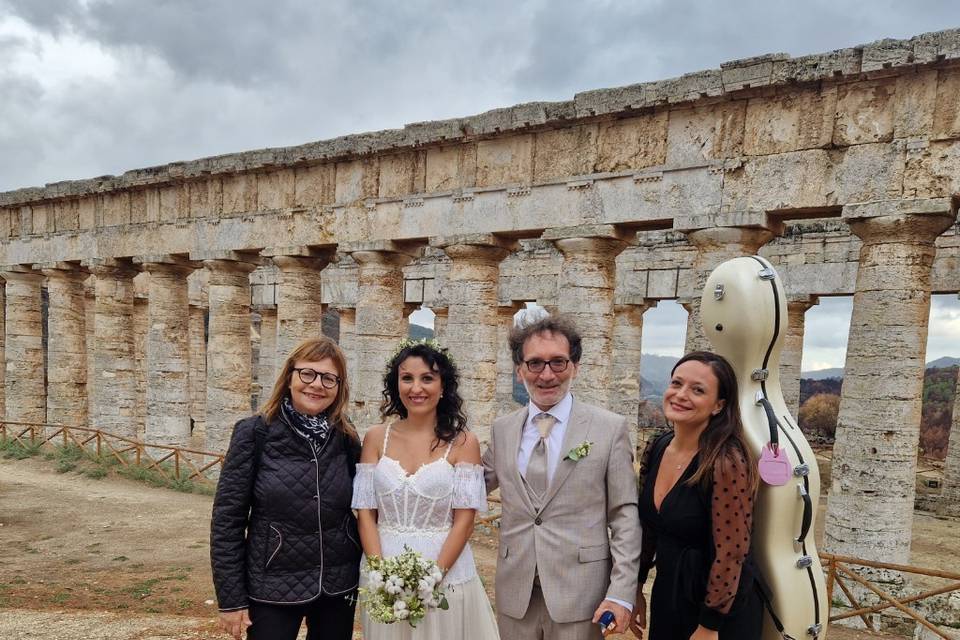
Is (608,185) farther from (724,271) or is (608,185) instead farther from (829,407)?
(829,407)

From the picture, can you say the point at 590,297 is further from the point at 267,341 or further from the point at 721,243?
the point at 267,341

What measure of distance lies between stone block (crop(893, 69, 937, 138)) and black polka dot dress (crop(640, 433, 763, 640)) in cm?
753

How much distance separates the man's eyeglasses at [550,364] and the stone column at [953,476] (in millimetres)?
16039

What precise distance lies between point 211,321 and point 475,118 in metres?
8.28

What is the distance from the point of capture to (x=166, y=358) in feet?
55.1

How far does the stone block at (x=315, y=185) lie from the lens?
14.1 meters

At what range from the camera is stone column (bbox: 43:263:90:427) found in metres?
19.3

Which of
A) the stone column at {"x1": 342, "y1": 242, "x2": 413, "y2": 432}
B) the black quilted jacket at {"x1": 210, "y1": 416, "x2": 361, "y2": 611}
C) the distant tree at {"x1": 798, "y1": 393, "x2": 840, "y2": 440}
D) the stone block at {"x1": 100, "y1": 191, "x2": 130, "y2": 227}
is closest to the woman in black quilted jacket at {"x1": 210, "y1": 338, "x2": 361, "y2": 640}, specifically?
the black quilted jacket at {"x1": 210, "y1": 416, "x2": 361, "y2": 611}

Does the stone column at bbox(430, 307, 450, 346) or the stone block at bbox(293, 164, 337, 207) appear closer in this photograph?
the stone block at bbox(293, 164, 337, 207)

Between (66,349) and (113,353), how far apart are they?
238 centimetres

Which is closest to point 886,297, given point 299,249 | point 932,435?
point 299,249

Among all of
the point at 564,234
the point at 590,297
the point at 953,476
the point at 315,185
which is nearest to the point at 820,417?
the point at 953,476

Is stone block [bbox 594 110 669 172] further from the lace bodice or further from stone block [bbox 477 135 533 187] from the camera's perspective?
the lace bodice

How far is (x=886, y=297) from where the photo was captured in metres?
8.90
